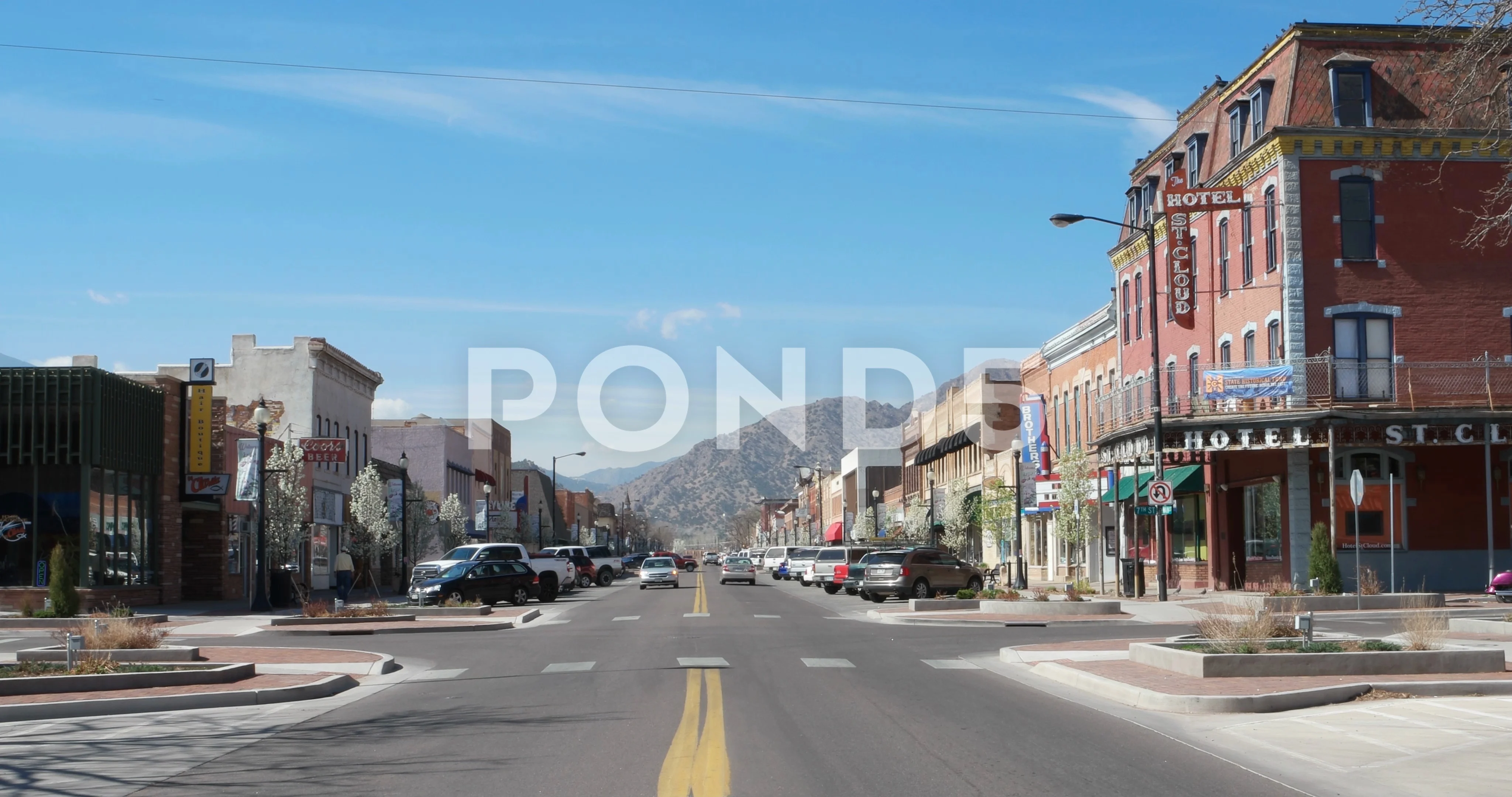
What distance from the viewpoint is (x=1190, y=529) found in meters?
44.2

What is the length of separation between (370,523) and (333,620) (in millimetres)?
26265

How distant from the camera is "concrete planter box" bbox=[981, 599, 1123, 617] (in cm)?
3231

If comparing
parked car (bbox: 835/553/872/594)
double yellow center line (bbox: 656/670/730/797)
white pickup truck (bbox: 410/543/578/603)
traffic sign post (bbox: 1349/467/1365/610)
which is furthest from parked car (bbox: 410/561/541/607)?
double yellow center line (bbox: 656/670/730/797)

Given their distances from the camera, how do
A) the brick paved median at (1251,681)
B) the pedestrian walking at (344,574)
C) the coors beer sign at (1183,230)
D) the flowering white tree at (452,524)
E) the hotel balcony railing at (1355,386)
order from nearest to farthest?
the brick paved median at (1251,681), the hotel balcony railing at (1355,386), the coors beer sign at (1183,230), the pedestrian walking at (344,574), the flowering white tree at (452,524)

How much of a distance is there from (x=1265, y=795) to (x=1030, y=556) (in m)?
56.6

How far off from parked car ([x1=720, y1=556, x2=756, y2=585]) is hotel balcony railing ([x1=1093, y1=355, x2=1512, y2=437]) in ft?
103

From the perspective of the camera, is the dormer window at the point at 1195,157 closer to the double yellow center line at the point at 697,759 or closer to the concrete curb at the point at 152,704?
the double yellow center line at the point at 697,759

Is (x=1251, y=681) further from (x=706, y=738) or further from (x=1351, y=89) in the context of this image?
(x=1351, y=89)

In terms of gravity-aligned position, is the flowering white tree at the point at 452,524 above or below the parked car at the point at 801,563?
above

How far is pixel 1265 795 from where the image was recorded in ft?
31.9

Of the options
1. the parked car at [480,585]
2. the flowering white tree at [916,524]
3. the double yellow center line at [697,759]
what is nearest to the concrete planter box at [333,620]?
the parked car at [480,585]

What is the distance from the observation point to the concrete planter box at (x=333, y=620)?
3075 cm

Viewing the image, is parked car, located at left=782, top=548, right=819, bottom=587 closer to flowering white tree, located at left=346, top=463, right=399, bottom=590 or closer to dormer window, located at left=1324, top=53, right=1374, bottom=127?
flowering white tree, located at left=346, top=463, right=399, bottom=590

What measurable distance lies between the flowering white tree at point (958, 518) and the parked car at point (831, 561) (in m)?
15.5
